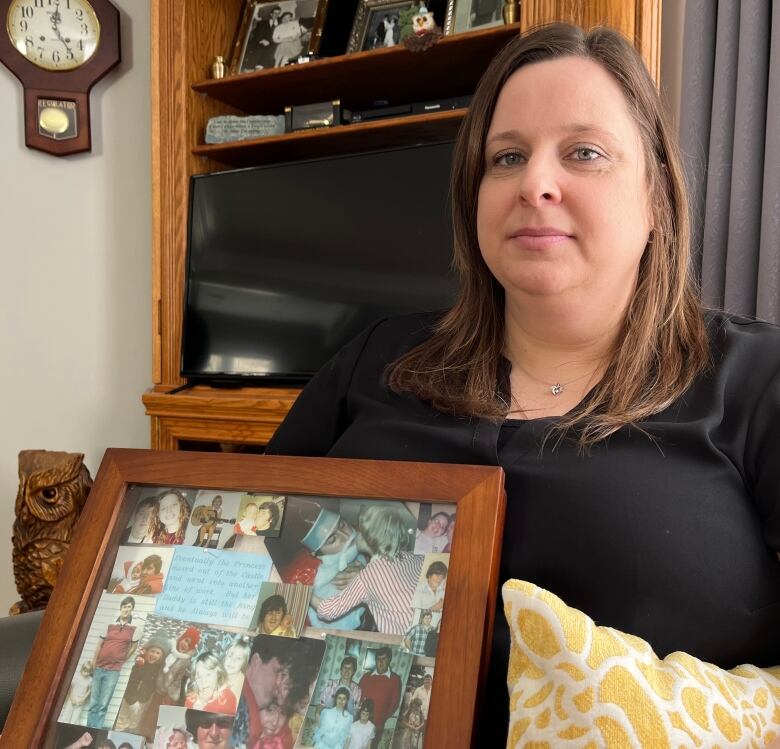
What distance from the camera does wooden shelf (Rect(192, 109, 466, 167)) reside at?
Answer: 221cm

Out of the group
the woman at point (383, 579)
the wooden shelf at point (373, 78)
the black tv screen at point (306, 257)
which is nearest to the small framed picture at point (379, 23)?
the wooden shelf at point (373, 78)

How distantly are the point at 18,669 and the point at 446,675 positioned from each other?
26.7 inches

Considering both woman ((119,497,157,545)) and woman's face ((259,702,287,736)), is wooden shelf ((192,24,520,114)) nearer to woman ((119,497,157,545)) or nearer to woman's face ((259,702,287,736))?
woman ((119,497,157,545))

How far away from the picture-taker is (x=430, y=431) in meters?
1.00

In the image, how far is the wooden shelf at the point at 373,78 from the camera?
2.18 metres

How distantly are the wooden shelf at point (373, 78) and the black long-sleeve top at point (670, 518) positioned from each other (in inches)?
55.7

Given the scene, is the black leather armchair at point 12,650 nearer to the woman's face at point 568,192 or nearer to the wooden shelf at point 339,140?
the woman's face at point 568,192

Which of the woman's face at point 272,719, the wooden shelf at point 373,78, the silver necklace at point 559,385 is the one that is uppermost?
the wooden shelf at point 373,78

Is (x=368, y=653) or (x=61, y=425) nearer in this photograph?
(x=368, y=653)

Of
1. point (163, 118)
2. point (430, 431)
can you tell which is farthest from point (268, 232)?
point (430, 431)

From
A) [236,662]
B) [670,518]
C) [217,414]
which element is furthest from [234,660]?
[217,414]

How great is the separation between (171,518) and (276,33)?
2057 millimetres

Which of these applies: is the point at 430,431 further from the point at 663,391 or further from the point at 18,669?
the point at 18,669

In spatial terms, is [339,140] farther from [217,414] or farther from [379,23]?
[217,414]
